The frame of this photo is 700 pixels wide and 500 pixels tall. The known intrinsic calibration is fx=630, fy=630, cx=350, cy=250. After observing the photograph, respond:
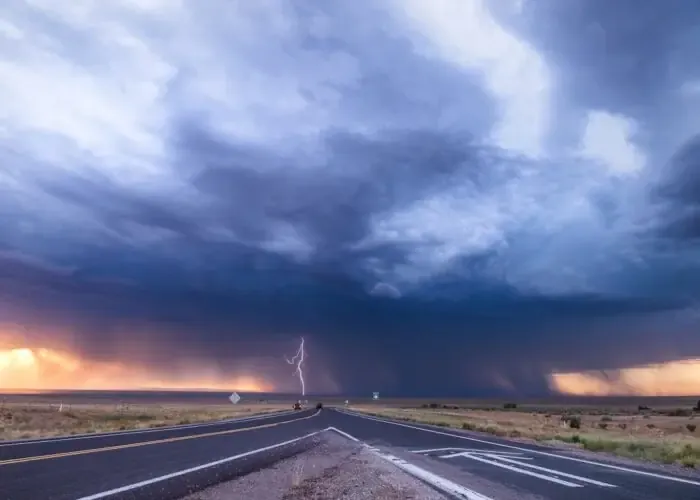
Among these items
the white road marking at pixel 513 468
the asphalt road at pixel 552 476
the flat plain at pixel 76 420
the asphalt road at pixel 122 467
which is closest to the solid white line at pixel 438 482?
the asphalt road at pixel 552 476

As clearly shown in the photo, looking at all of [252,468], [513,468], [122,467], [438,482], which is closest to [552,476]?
[513,468]

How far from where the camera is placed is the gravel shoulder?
38.7 feet

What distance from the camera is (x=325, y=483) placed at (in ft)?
45.5

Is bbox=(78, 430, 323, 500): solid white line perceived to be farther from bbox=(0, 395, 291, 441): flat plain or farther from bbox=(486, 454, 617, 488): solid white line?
bbox=(0, 395, 291, 441): flat plain

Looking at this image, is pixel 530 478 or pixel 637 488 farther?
pixel 530 478

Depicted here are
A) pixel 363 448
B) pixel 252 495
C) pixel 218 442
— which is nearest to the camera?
pixel 252 495

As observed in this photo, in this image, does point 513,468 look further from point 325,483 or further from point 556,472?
point 325,483

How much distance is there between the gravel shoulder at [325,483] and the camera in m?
11.8

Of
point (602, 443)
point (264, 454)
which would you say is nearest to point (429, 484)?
point (264, 454)

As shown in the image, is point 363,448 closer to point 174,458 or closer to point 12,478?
point 174,458

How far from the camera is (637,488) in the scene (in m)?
13.3

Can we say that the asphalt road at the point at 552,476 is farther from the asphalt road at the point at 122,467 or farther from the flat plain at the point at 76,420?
the flat plain at the point at 76,420

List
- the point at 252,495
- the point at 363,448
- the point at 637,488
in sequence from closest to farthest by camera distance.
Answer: the point at 252,495
the point at 637,488
the point at 363,448

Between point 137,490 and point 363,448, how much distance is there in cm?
1423
